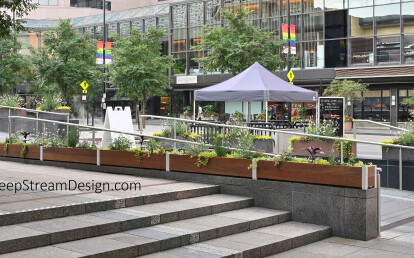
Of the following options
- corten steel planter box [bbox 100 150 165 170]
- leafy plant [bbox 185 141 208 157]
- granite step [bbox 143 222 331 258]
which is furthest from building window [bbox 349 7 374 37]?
granite step [bbox 143 222 331 258]

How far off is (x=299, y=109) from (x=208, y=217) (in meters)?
40.1

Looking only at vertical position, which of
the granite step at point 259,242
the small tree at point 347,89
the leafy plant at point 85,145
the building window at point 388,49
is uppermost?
the building window at point 388,49

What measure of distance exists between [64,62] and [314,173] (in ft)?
128

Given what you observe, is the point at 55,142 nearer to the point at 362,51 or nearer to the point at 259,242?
the point at 259,242

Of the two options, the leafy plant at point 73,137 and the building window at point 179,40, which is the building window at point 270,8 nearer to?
the building window at point 179,40

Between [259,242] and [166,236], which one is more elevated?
[166,236]

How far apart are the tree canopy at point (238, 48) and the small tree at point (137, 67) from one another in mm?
7820

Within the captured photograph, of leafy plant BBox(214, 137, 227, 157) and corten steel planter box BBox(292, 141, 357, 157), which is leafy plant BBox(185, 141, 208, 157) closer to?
leafy plant BBox(214, 137, 227, 157)

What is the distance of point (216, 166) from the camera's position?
11.1 metres

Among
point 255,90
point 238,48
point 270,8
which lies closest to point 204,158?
point 255,90

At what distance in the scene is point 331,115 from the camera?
61.8 feet

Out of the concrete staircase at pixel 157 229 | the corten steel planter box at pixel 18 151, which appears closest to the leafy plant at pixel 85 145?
the corten steel planter box at pixel 18 151

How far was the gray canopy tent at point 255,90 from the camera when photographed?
19375mm

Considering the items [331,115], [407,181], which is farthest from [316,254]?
[331,115]
